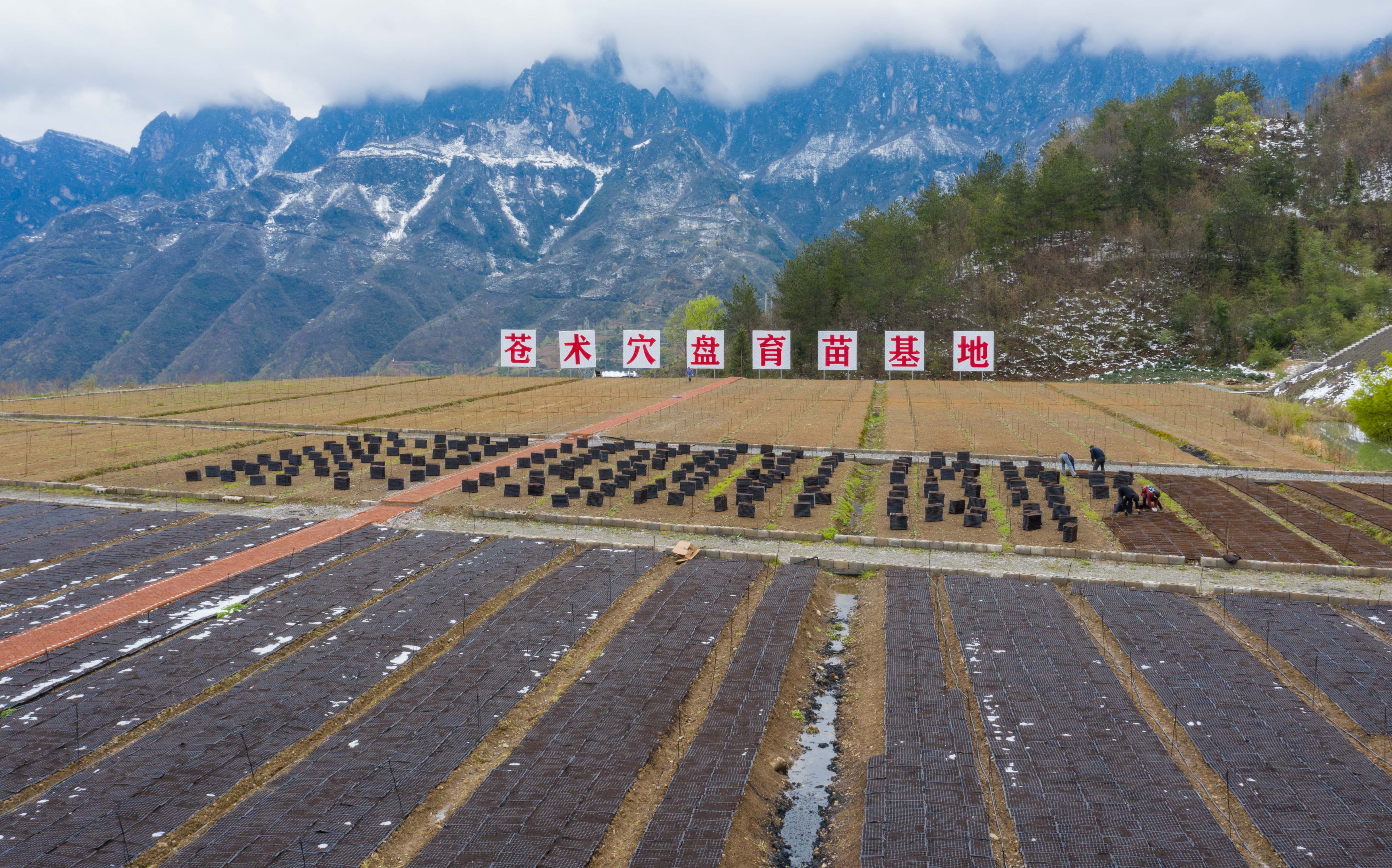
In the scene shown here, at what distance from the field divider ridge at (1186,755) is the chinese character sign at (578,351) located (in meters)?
37.4

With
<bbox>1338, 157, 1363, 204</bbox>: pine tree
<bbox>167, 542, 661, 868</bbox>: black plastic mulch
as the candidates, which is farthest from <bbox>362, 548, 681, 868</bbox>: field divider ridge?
<bbox>1338, 157, 1363, 204</bbox>: pine tree

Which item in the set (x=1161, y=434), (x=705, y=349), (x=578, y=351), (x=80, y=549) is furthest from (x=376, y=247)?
(x=1161, y=434)

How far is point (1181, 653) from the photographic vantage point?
38.6 feet

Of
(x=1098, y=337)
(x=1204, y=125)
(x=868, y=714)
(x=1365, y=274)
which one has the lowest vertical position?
(x=868, y=714)

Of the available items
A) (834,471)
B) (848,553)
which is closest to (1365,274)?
(834,471)

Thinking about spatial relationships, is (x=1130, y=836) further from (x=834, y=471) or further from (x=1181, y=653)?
(x=834, y=471)

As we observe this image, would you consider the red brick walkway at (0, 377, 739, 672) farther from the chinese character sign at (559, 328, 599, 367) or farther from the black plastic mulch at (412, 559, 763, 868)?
the chinese character sign at (559, 328, 599, 367)

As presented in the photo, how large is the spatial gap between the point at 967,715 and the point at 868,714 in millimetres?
1319

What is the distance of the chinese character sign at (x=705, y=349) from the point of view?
57.8 meters

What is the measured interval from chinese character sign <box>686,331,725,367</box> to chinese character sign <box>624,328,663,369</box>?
6351 millimetres

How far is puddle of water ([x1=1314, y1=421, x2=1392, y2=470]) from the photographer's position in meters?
27.3

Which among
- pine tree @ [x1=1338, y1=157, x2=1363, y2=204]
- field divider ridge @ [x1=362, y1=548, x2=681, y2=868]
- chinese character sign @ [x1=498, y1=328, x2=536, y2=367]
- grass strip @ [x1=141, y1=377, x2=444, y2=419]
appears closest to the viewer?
field divider ridge @ [x1=362, y1=548, x2=681, y2=868]

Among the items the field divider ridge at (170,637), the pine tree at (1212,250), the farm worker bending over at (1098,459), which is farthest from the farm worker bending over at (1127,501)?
the pine tree at (1212,250)

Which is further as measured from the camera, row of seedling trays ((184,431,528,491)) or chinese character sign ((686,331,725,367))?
chinese character sign ((686,331,725,367))
